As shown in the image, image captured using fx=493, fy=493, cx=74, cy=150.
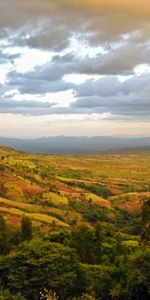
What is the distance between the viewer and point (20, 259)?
8150 cm

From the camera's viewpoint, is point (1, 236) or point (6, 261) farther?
point (1, 236)

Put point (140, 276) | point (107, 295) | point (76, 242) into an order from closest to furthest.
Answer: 1. point (140, 276)
2. point (107, 295)
3. point (76, 242)

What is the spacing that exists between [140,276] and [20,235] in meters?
55.9

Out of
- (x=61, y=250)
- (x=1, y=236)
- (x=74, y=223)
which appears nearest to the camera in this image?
(x=61, y=250)

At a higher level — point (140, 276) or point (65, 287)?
point (140, 276)

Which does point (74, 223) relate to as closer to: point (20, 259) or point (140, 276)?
point (20, 259)

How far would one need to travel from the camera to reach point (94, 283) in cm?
7775

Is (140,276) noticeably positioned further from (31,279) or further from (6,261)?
(6,261)

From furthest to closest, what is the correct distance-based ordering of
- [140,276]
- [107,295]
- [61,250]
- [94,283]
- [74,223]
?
[74,223]
[61,250]
[94,283]
[107,295]
[140,276]

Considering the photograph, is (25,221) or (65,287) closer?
(65,287)

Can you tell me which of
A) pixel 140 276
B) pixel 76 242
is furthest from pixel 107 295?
pixel 76 242

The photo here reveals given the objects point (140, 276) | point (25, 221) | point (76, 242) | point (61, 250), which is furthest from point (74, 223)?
point (140, 276)

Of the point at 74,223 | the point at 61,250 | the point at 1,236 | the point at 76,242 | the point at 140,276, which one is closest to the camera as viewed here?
the point at 140,276

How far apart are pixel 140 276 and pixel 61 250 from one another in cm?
2226
